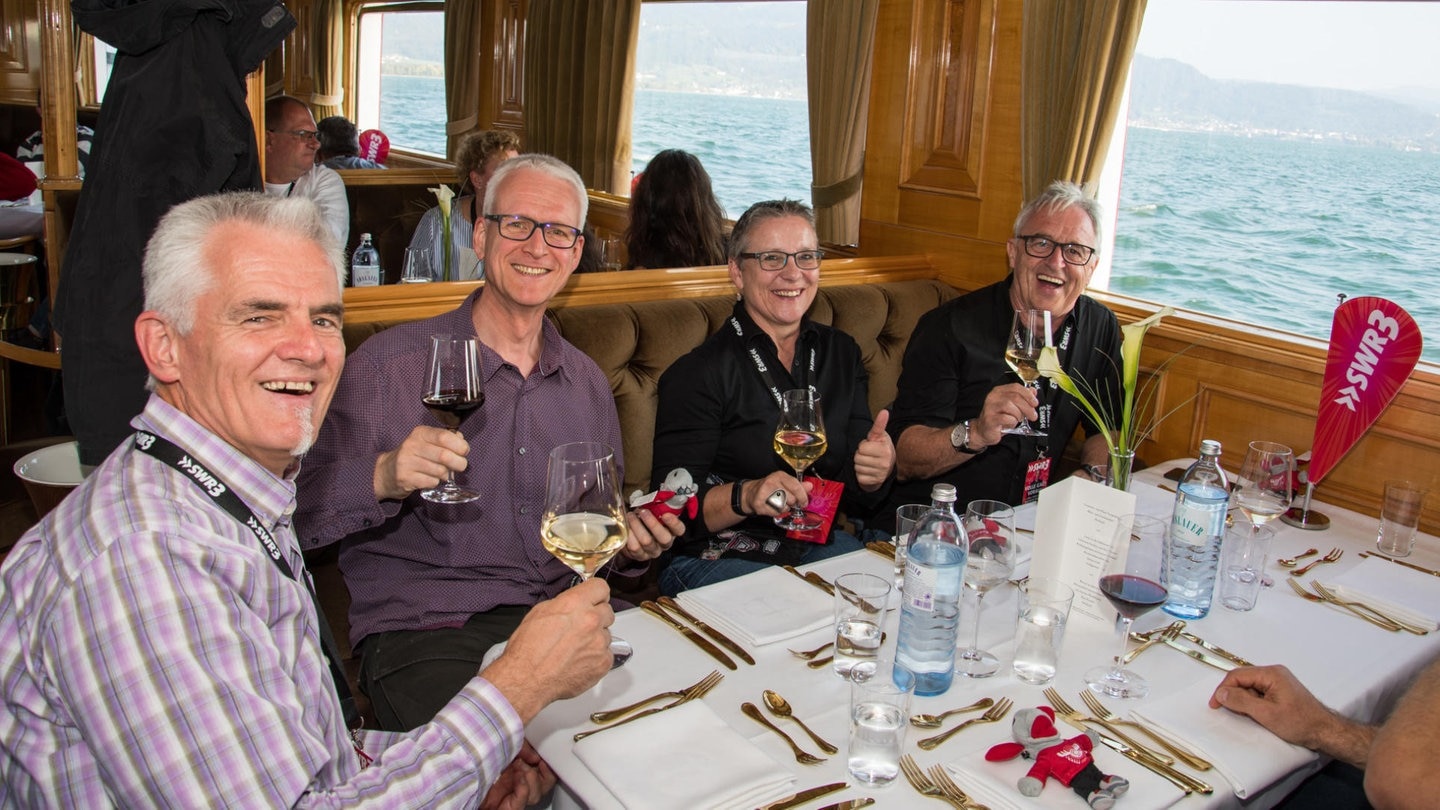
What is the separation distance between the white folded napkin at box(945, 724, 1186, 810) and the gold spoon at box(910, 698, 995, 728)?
0.23 feet

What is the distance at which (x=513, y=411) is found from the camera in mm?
2156

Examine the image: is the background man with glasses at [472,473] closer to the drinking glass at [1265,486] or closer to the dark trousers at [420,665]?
the dark trousers at [420,665]

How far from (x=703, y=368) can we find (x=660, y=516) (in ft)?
2.22

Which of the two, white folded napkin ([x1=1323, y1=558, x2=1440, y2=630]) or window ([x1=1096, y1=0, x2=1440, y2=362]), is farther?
window ([x1=1096, y1=0, x2=1440, y2=362])

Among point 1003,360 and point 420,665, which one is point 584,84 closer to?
point 1003,360

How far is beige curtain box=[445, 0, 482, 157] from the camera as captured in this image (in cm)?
799

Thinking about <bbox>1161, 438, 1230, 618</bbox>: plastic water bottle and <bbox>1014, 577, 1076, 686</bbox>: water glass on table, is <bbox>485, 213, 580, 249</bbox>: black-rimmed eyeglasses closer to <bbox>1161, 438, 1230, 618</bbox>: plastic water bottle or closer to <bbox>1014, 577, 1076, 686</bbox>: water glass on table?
<bbox>1014, 577, 1076, 686</bbox>: water glass on table

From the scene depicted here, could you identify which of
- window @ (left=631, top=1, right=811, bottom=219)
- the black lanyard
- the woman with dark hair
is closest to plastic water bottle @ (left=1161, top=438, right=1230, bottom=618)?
the black lanyard

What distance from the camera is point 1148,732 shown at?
1.46 metres

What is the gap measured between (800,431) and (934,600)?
70 centimetres

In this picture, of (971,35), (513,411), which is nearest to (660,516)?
(513,411)

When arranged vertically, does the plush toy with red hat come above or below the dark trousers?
above

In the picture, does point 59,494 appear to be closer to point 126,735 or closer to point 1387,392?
point 126,735

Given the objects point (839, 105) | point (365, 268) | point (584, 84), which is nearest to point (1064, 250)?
point (839, 105)
